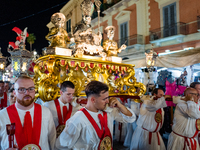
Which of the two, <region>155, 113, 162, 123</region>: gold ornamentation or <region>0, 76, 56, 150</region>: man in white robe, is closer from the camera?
<region>0, 76, 56, 150</region>: man in white robe

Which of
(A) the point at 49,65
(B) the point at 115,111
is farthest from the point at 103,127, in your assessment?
(A) the point at 49,65

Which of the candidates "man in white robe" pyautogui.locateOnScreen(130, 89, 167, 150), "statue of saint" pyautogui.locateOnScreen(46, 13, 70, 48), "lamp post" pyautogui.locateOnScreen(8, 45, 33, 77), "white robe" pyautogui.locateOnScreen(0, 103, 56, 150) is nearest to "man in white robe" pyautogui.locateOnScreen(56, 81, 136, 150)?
"white robe" pyautogui.locateOnScreen(0, 103, 56, 150)

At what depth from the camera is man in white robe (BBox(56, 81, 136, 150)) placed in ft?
5.67

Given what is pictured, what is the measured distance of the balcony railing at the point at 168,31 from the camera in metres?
9.80

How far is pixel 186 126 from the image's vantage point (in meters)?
3.23

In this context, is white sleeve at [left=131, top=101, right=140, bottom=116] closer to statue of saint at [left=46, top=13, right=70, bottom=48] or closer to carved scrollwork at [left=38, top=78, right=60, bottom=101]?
carved scrollwork at [left=38, top=78, right=60, bottom=101]

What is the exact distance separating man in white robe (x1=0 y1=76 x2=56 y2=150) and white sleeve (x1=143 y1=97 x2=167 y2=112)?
204 cm

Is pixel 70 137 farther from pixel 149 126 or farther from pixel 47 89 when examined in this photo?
pixel 149 126

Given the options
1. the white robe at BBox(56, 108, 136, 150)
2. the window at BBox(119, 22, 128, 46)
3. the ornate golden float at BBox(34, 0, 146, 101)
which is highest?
the window at BBox(119, 22, 128, 46)

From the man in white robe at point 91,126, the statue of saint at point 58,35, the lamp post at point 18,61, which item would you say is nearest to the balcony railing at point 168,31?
the lamp post at point 18,61

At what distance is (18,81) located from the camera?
198 cm

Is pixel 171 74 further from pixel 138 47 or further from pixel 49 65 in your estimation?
pixel 49 65

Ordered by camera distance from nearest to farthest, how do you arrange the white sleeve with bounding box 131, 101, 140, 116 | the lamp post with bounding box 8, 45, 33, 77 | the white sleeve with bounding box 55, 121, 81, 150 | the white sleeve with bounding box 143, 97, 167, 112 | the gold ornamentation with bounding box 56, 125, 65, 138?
the white sleeve with bounding box 55, 121, 81, 150, the gold ornamentation with bounding box 56, 125, 65, 138, the white sleeve with bounding box 143, 97, 167, 112, the white sleeve with bounding box 131, 101, 140, 116, the lamp post with bounding box 8, 45, 33, 77

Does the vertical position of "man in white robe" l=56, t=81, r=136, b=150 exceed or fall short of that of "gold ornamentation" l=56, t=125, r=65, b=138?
it exceeds it
